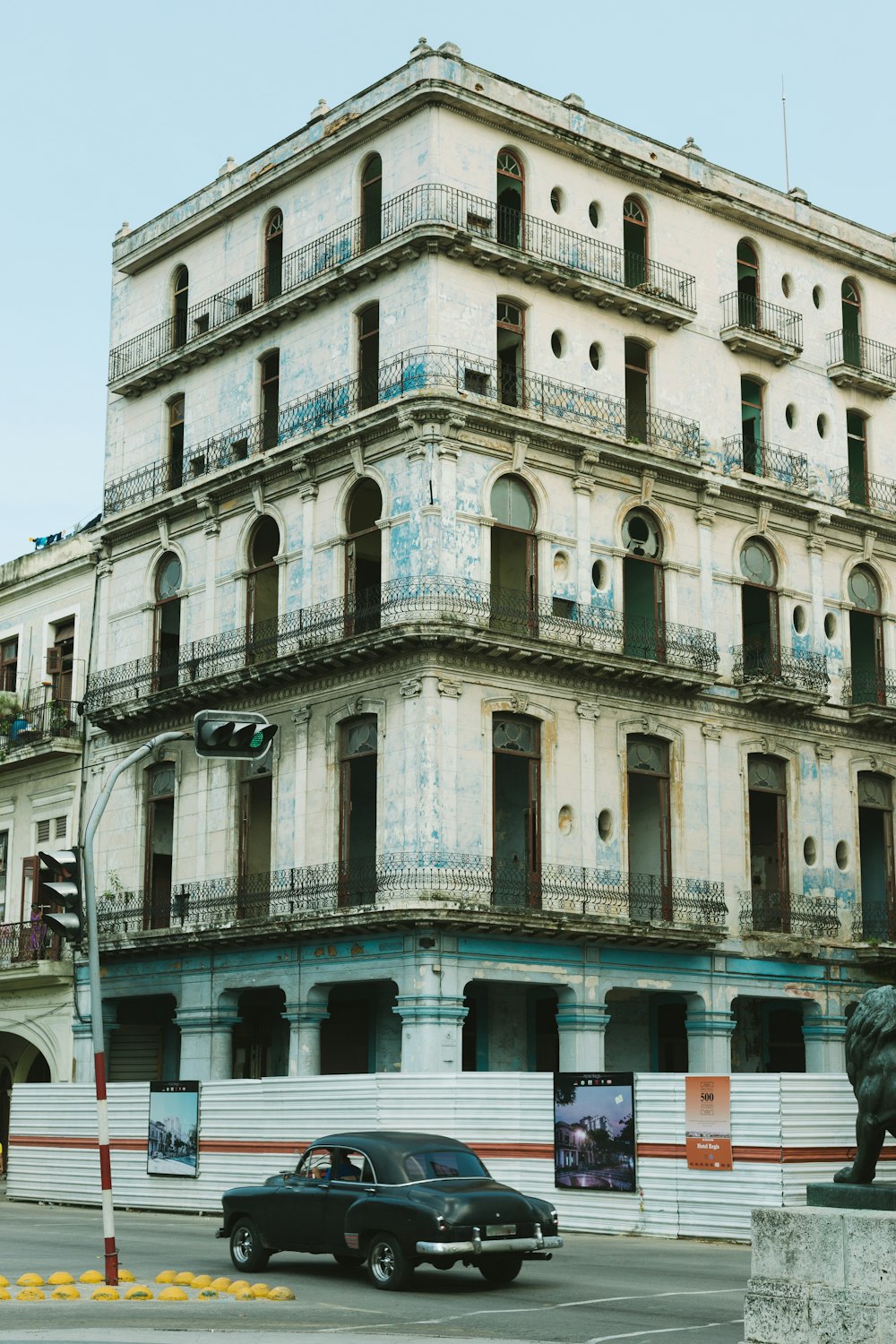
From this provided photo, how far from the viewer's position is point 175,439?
4353cm

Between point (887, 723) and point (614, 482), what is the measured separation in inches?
371

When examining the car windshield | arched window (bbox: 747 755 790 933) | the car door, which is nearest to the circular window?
arched window (bbox: 747 755 790 933)

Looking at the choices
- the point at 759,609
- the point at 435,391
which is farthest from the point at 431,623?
the point at 759,609

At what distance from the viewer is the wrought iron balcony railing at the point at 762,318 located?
136 ft

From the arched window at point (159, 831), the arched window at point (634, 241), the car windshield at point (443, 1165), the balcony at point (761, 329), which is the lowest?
the car windshield at point (443, 1165)

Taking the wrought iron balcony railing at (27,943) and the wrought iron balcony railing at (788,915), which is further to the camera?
the wrought iron balcony railing at (27,943)

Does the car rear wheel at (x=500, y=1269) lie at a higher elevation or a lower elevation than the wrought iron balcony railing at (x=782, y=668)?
lower

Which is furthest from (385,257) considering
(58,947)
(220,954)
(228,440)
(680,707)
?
(58,947)

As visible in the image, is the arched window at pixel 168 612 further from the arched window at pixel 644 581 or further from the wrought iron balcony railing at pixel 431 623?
the arched window at pixel 644 581

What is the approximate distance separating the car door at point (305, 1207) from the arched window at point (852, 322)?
30.3 m

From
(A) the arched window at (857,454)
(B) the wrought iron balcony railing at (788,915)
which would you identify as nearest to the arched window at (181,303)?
(A) the arched window at (857,454)

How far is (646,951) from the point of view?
36094 mm

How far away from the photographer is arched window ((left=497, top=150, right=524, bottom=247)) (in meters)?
37.6

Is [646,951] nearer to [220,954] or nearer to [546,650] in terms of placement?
[546,650]
